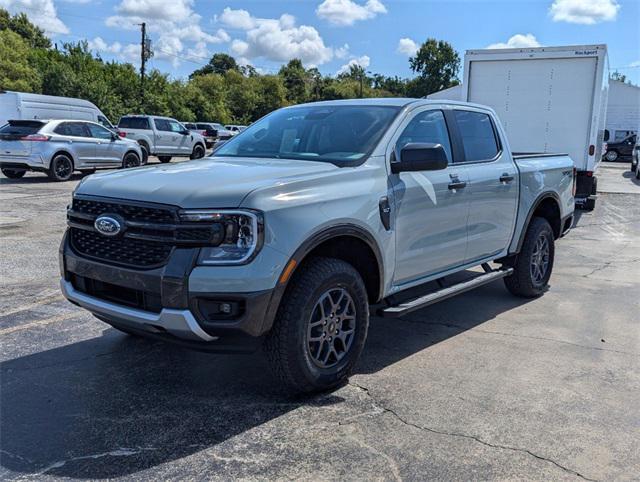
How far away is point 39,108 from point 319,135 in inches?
777

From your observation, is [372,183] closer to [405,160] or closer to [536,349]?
[405,160]

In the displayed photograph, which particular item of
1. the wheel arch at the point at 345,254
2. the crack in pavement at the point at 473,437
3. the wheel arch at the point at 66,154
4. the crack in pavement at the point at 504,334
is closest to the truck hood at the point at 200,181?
the wheel arch at the point at 345,254

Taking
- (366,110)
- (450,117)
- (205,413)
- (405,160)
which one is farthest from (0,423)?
(450,117)

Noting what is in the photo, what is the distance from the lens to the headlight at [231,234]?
10.8ft

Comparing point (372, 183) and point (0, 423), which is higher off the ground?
point (372, 183)

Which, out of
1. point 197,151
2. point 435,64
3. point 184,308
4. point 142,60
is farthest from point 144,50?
point 435,64

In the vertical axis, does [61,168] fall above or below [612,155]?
below

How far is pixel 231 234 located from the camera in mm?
3299

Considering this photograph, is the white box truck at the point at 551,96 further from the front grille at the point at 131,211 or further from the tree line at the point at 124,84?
the tree line at the point at 124,84

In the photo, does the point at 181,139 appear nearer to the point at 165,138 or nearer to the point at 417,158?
the point at 165,138

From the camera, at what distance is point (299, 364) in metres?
3.60

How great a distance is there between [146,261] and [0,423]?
4.07 ft

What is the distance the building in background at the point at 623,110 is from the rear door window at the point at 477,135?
145ft

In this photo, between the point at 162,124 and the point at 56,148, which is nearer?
the point at 56,148
